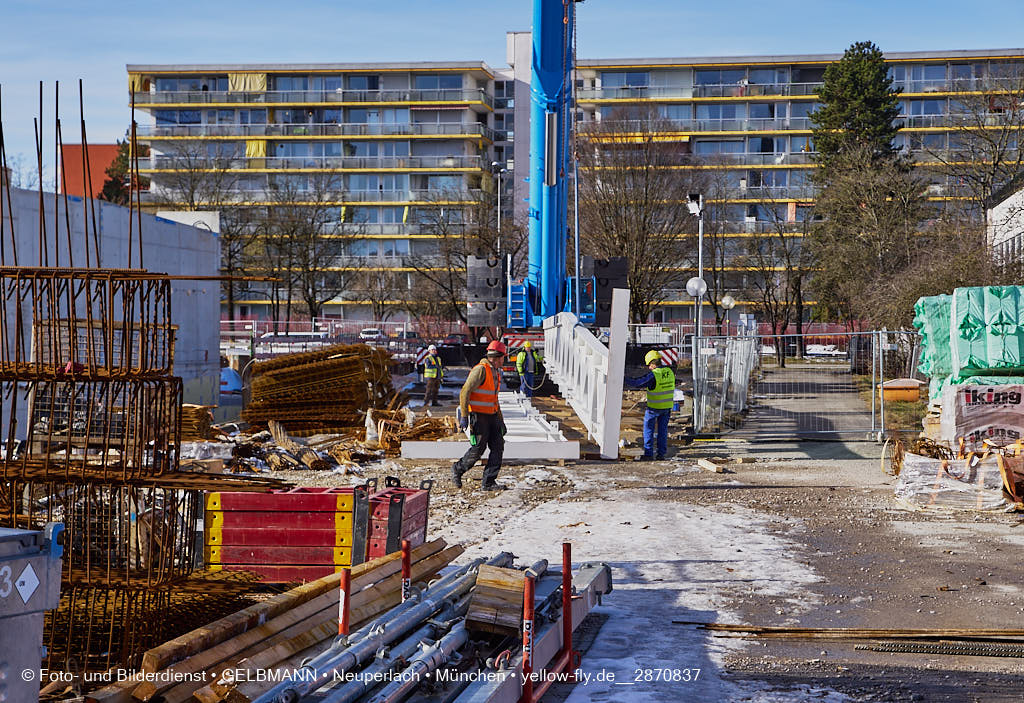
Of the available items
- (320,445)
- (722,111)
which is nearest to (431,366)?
(320,445)

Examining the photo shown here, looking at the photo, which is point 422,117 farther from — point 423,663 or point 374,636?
point 423,663

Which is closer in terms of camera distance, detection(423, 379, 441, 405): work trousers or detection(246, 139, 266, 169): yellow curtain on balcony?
detection(423, 379, 441, 405): work trousers

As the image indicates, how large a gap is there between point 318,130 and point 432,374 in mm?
55706

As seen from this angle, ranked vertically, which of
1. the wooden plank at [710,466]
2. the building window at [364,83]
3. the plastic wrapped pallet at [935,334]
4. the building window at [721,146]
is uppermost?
the building window at [364,83]

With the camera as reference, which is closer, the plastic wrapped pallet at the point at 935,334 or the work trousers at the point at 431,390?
the plastic wrapped pallet at the point at 935,334

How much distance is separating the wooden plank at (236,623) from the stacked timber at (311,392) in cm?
1179

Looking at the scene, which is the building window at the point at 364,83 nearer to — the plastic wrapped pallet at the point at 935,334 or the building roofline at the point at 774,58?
the building roofline at the point at 774,58

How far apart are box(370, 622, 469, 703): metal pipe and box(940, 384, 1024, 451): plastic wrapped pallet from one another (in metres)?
10.7

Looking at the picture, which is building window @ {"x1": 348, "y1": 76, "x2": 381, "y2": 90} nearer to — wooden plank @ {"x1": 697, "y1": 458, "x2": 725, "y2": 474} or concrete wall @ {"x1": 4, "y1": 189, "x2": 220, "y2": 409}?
concrete wall @ {"x1": 4, "y1": 189, "x2": 220, "y2": 409}

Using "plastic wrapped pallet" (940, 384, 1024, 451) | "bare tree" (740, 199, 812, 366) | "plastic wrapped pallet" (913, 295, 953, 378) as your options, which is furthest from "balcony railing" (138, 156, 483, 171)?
"plastic wrapped pallet" (940, 384, 1024, 451)

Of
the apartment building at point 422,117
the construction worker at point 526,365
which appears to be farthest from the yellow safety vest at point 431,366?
the apartment building at point 422,117

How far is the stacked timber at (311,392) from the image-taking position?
19.1 m

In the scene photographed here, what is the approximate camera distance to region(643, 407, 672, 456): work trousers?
55.5 feet

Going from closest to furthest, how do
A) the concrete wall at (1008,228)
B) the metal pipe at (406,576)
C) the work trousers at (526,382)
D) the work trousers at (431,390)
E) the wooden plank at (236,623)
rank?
the wooden plank at (236,623), the metal pipe at (406,576), the work trousers at (526,382), the concrete wall at (1008,228), the work trousers at (431,390)
